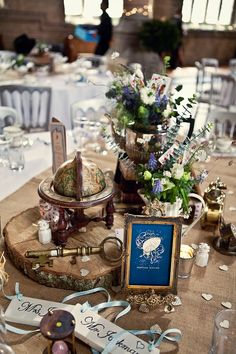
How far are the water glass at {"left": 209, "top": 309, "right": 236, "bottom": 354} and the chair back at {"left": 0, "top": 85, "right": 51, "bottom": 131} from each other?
2.83 metres

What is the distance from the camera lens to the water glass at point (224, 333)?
1.01m

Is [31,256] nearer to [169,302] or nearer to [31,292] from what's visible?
[31,292]

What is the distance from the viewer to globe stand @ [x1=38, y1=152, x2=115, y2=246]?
1326mm

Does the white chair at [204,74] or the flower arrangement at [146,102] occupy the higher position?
the flower arrangement at [146,102]

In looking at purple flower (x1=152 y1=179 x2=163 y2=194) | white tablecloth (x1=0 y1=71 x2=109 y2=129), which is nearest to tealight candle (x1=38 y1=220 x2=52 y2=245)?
purple flower (x1=152 y1=179 x2=163 y2=194)

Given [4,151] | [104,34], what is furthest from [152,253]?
[104,34]

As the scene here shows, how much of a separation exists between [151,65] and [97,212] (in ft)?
16.2

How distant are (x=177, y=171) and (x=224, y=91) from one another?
4.30m

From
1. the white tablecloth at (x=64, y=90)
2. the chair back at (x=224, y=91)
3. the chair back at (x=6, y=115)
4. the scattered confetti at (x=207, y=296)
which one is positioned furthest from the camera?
the chair back at (x=224, y=91)

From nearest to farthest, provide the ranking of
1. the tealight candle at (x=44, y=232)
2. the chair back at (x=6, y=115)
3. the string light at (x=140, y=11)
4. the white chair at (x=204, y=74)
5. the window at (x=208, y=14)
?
the tealight candle at (x=44, y=232), the chair back at (x=6, y=115), the string light at (x=140, y=11), the white chair at (x=204, y=74), the window at (x=208, y=14)

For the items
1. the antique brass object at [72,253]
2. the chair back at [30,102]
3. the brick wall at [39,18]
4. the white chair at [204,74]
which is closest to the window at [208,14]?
→ the brick wall at [39,18]

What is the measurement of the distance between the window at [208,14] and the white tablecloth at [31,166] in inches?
314

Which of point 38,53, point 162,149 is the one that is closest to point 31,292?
point 162,149

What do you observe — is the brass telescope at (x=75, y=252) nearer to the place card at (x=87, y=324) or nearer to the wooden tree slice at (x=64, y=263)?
the wooden tree slice at (x=64, y=263)
